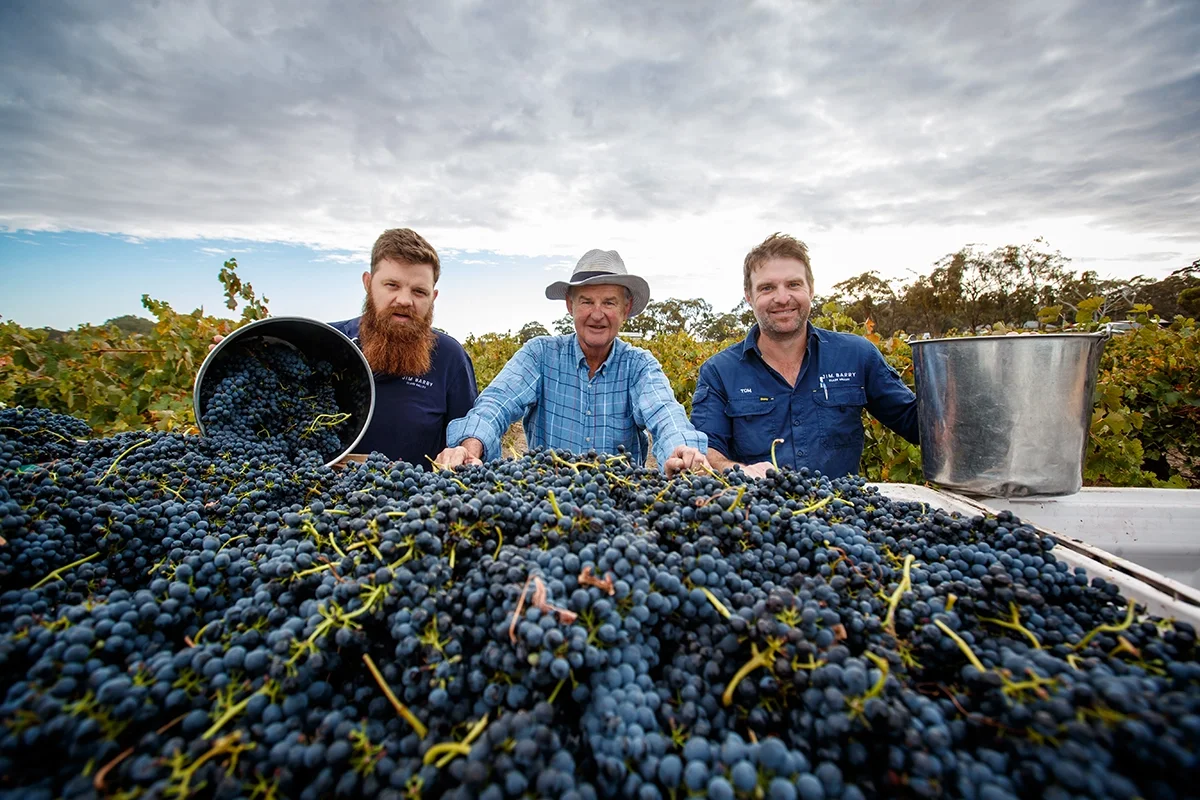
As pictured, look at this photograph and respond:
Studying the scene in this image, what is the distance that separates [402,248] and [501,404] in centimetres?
135

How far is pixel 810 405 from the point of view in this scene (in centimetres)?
376

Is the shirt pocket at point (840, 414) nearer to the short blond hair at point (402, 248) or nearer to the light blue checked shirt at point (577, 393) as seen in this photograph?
the light blue checked shirt at point (577, 393)

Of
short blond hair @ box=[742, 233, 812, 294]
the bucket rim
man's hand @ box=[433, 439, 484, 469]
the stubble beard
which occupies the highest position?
short blond hair @ box=[742, 233, 812, 294]

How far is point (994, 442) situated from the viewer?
2.00 meters

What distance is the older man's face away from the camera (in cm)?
376

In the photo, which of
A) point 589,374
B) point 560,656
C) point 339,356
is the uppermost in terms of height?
point 339,356

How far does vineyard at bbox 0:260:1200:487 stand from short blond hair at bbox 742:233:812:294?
1.92m

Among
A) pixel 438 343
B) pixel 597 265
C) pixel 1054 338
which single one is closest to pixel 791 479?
pixel 1054 338

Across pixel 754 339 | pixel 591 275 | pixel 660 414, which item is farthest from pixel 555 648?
pixel 754 339

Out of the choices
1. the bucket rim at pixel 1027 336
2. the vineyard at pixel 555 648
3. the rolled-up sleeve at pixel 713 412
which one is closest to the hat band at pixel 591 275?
the rolled-up sleeve at pixel 713 412

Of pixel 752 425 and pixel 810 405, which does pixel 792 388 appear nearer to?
pixel 810 405

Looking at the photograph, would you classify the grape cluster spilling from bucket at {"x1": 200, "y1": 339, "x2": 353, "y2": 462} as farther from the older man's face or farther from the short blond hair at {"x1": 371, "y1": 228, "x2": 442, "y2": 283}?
the older man's face

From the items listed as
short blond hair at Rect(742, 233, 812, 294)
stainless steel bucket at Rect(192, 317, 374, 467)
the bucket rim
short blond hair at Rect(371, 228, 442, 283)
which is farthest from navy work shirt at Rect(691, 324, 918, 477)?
stainless steel bucket at Rect(192, 317, 374, 467)

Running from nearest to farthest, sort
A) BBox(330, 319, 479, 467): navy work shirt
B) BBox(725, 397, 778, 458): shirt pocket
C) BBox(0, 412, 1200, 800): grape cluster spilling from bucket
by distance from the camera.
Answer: BBox(0, 412, 1200, 800): grape cluster spilling from bucket, BBox(330, 319, 479, 467): navy work shirt, BBox(725, 397, 778, 458): shirt pocket
